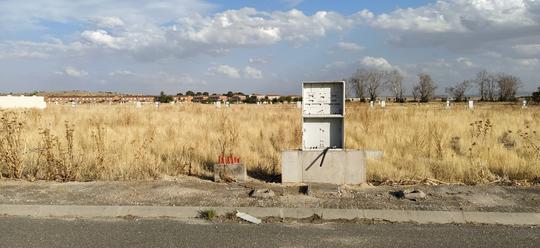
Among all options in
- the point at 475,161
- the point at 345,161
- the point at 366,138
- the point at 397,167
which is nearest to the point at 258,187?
the point at 345,161

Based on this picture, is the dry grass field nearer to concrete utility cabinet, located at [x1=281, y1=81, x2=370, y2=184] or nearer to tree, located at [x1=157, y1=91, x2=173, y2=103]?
concrete utility cabinet, located at [x1=281, y1=81, x2=370, y2=184]

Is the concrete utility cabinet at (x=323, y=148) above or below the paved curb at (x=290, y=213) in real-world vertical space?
above

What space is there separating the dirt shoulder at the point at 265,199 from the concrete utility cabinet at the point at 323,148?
0.33m

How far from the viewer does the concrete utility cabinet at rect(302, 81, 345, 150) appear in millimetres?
8578

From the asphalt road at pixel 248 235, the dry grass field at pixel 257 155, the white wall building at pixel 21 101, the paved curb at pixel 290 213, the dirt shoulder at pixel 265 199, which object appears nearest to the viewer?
the asphalt road at pixel 248 235

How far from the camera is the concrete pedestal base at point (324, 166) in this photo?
8391mm

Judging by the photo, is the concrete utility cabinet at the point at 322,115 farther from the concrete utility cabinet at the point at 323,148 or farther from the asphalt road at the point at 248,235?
the asphalt road at the point at 248,235

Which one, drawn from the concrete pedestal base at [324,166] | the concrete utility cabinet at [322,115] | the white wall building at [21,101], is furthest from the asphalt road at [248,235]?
the white wall building at [21,101]

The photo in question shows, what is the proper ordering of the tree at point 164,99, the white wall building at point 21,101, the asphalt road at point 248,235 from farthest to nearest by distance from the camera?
the tree at point 164,99 → the white wall building at point 21,101 → the asphalt road at point 248,235

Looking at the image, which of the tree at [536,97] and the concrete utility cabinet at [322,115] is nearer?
the concrete utility cabinet at [322,115]

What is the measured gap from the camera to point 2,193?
777 centimetres

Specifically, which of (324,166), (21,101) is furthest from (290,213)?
(21,101)

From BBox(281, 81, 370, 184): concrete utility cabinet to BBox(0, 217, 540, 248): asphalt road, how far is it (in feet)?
7.77

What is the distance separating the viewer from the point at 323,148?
863cm
